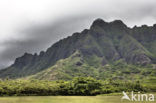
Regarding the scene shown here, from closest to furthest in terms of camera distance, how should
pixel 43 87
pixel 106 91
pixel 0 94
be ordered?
pixel 0 94, pixel 43 87, pixel 106 91

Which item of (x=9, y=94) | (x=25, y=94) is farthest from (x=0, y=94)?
(x=25, y=94)

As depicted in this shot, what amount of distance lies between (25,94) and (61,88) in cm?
3393

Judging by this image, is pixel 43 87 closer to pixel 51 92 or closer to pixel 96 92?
pixel 51 92

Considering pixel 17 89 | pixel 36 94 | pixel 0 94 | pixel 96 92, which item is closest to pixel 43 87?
pixel 36 94

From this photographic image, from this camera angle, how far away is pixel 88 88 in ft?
628

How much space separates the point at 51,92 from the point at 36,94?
1429cm

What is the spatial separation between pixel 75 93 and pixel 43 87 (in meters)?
30.2

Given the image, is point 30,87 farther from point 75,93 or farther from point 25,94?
point 75,93

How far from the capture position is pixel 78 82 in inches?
7751

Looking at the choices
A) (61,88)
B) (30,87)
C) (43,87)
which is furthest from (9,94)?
(61,88)

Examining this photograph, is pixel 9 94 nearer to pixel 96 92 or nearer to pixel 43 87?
pixel 43 87

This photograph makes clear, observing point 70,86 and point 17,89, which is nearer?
point 17,89

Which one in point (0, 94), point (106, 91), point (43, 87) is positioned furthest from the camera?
point (106, 91)

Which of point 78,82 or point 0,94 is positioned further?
point 78,82
